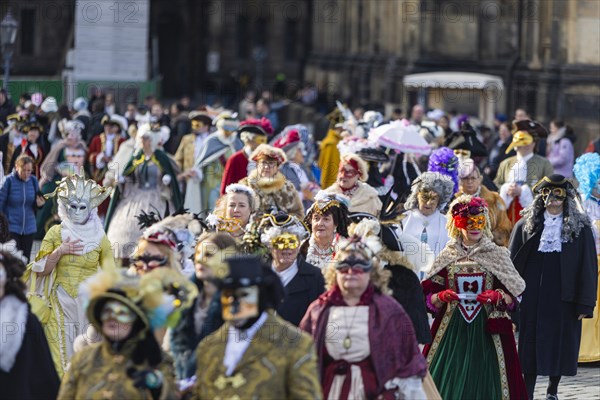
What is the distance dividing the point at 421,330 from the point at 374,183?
258 inches

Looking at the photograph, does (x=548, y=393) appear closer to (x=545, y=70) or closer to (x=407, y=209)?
(x=407, y=209)

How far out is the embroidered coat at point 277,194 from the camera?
14.0 meters

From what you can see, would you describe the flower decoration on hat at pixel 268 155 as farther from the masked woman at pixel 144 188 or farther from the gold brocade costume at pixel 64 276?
the masked woman at pixel 144 188

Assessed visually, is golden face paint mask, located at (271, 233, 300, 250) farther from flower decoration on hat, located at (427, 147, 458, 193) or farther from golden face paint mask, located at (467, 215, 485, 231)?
flower decoration on hat, located at (427, 147, 458, 193)

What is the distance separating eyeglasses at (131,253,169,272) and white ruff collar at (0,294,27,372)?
705 millimetres

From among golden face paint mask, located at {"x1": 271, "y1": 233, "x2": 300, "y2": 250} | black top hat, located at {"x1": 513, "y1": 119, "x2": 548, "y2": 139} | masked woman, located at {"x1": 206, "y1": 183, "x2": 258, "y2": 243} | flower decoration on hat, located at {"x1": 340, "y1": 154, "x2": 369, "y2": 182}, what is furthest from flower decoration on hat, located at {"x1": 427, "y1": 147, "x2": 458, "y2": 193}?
golden face paint mask, located at {"x1": 271, "y1": 233, "x2": 300, "y2": 250}

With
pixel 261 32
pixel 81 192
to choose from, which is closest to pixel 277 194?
pixel 81 192

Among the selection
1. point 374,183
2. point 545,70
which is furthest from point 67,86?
point 374,183

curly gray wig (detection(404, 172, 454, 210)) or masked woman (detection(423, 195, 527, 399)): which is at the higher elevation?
curly gray wig (detection(404, 172, 454, 210))

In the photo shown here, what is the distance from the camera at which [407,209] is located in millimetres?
13430

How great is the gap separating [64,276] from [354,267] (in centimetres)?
363

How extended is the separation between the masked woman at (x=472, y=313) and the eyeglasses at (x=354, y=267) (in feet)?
8.50

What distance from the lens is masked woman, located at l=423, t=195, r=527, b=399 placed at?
11.5m

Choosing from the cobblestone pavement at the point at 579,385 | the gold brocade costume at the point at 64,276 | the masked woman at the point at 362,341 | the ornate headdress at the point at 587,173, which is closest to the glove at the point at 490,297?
the cobblestone pavement at the point at 579,385
